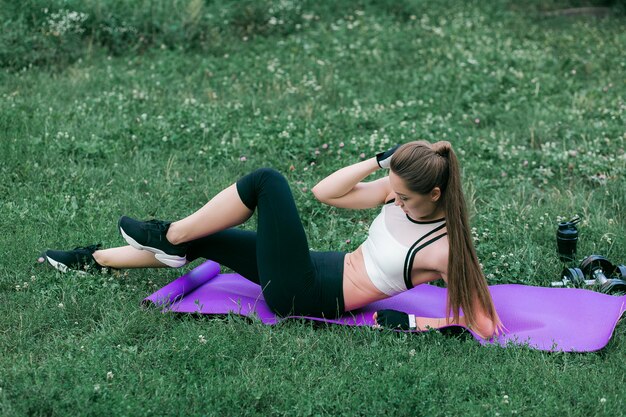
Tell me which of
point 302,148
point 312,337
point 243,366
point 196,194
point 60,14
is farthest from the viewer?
point 60,14

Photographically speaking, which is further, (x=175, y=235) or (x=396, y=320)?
(x=175, y=235)

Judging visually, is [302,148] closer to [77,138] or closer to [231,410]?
[77,138]

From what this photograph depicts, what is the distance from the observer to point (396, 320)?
469 cm

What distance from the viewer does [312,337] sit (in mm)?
4637

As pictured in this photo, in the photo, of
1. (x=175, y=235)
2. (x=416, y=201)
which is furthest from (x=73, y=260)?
(x=416, y=201)

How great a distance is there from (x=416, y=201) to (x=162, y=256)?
59.4 inches

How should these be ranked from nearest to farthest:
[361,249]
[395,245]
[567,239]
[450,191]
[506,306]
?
[450,191] → [395,245] → [361,249] → [506,306] → [567,239]

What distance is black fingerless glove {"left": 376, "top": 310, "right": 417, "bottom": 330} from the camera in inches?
184

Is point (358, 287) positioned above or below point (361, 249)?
below

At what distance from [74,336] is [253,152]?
3071 millimetres

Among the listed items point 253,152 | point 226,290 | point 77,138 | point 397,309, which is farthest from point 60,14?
point 397,309

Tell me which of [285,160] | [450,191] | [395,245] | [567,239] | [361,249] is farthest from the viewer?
[285,160]

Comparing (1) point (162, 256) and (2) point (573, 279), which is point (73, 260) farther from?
(2) point (573, 279)

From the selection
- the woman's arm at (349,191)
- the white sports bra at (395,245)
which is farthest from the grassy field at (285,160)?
the woman's arm at (349,191)
